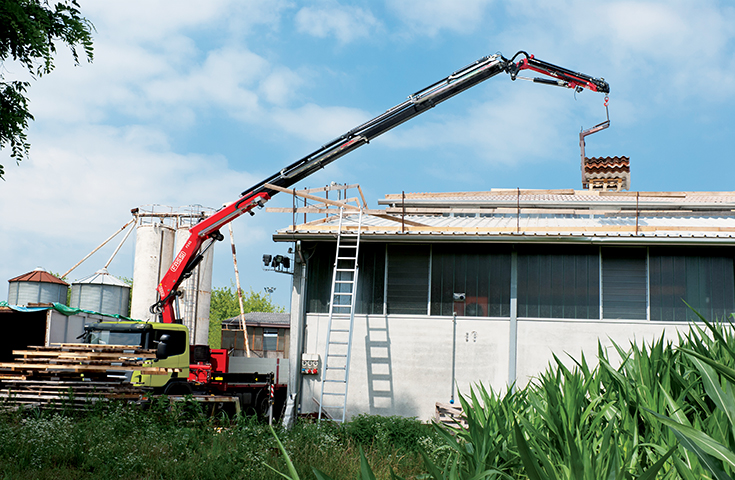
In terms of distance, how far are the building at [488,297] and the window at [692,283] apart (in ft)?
0.08

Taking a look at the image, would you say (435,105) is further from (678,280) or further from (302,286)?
(678,280)

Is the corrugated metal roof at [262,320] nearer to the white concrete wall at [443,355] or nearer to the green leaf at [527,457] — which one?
the white concrete wall at [443,355]

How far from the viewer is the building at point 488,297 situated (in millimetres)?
15109

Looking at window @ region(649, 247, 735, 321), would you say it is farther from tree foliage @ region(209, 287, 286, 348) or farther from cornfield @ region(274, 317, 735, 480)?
tree foliage @ region(209, 287, 286, 348)

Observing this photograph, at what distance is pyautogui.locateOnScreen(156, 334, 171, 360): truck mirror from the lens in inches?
643

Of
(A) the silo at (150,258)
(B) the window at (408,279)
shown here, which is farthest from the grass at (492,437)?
(A) the silo at (150,258)

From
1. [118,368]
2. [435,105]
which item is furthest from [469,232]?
[118,368]

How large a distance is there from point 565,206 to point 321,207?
8.45 metres

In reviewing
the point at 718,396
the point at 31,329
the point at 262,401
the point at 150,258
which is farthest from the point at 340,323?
the point at 150,258

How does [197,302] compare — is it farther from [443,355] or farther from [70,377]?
[443,355]

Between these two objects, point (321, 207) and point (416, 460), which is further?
point (321, 207)

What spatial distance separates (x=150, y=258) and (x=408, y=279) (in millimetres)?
24342

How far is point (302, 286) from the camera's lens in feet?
52.6

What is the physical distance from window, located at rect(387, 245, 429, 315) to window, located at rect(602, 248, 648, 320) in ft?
14.6
